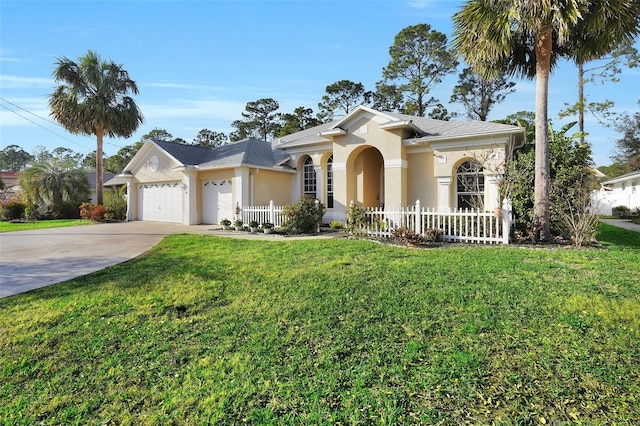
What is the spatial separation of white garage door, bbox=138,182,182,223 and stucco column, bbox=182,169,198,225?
126 centimetres

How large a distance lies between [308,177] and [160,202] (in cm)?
974

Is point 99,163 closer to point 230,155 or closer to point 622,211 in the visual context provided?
point 230,155

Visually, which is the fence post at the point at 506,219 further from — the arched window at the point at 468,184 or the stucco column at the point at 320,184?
the stucco column at the point at 320,184

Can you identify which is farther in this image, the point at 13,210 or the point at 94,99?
the point at 13,210

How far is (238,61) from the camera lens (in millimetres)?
13773

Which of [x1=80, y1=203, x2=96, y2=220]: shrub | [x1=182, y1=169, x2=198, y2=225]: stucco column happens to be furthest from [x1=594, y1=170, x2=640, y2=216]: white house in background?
[x1=80, y1=203, x2=96, y2=220]: shrub

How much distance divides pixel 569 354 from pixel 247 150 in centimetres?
1693

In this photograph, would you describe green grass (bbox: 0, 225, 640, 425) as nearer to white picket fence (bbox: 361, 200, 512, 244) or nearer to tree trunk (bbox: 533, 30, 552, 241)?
white picket fence (bbox: 361, 200, 512, 244)

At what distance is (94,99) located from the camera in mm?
24328

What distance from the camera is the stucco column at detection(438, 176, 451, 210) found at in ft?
48.8

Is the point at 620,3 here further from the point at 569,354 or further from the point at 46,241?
the point at 46,241

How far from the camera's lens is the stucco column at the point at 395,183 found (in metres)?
14.9

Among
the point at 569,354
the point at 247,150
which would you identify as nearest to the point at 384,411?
the point at 569,354

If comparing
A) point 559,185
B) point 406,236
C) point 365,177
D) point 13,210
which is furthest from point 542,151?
point 13,210
